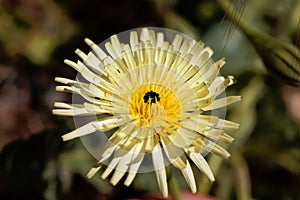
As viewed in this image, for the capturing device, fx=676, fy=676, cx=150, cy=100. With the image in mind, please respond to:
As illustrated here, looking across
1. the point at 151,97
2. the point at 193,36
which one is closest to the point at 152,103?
the point at 151,97

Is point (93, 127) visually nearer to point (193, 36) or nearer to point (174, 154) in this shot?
point (174, 154)

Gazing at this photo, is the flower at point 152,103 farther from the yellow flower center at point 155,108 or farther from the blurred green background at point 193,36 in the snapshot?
the blurred green background at point 193,36

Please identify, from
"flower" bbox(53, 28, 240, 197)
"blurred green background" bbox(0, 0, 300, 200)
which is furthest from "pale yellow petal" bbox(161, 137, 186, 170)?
"blurred green background" bbox(0, 0, 300, 200)

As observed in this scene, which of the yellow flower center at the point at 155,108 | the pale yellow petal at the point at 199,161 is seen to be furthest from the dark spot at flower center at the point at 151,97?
the pale yellow petal at the point at 199,161

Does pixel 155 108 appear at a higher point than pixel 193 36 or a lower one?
lower

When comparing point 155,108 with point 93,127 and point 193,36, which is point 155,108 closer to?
point 93,127

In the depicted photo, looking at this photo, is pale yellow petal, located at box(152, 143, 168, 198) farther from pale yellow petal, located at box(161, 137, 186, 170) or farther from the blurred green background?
the blurred green background

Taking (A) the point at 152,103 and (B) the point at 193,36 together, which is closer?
(A) the point at 152,103

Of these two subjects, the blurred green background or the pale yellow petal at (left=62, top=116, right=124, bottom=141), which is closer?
the pale yellow petal at (left=62, top=116, right=124, bottom=141)
